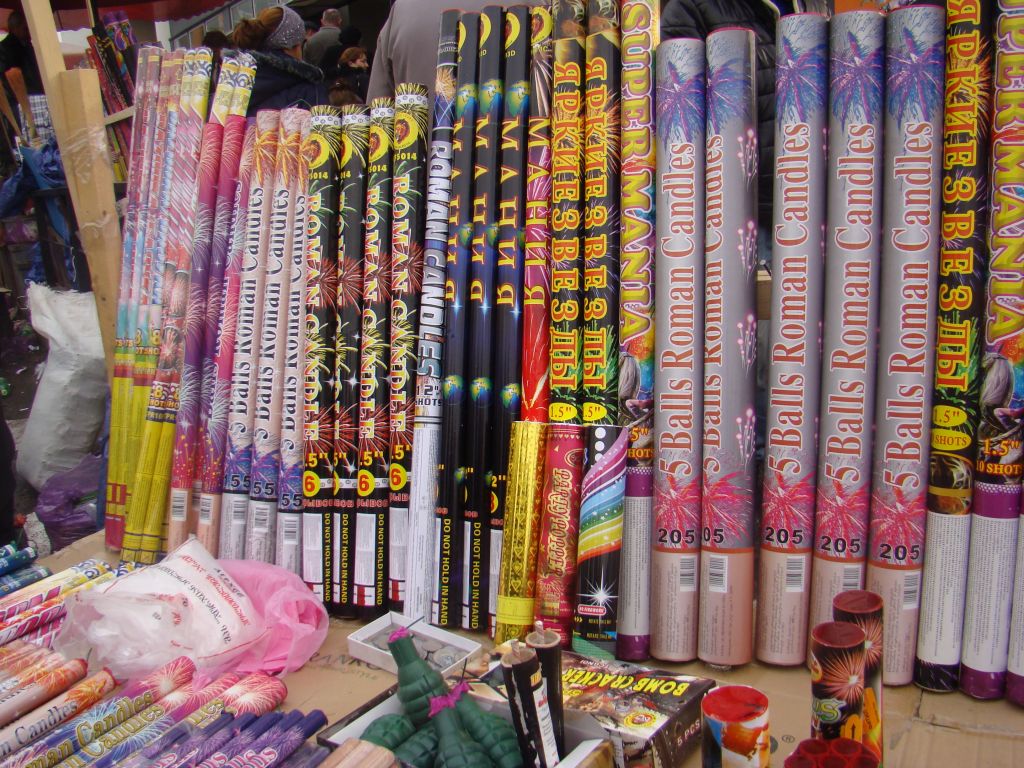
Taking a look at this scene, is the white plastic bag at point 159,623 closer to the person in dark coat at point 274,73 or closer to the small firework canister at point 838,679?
the small firework canister at point 838,679

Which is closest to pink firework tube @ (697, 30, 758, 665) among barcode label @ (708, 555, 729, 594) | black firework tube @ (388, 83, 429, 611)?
barcode label @ (708, 555, 729, 594)

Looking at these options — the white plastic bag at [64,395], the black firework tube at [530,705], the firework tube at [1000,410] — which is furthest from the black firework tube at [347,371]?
the white plastic bag at [64,395]

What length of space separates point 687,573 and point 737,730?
18.9 inches

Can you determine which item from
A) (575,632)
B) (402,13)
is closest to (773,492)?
(575,632)

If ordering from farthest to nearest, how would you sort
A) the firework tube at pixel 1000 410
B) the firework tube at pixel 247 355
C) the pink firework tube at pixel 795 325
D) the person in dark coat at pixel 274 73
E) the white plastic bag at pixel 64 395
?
the white plastic bag at pixel 64 395 → the person in dark coat at pixel 274 73 → the firework tube at pixel 247 355 → the pink firework tube at pixel 795 325 → the firework tube at pixel 1000 410

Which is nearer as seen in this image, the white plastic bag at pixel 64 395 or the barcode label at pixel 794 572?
the barcode label at pixel 794 572

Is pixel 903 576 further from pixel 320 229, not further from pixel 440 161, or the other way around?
pixel 320 229

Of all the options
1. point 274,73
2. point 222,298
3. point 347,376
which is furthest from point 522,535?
point 274,73

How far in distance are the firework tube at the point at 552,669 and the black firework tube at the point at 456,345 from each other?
0.50 metres

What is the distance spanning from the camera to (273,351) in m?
1.63

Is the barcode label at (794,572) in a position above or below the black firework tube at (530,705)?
above

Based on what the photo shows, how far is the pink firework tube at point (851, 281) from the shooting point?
1176 millimetres

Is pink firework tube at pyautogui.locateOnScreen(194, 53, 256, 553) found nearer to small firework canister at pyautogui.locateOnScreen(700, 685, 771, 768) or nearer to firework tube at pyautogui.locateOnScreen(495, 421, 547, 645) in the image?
firework tube at pyautogui.locateOnScreen(495, 421, 547, 645)

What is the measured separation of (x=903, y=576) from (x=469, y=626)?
29.1 inches
